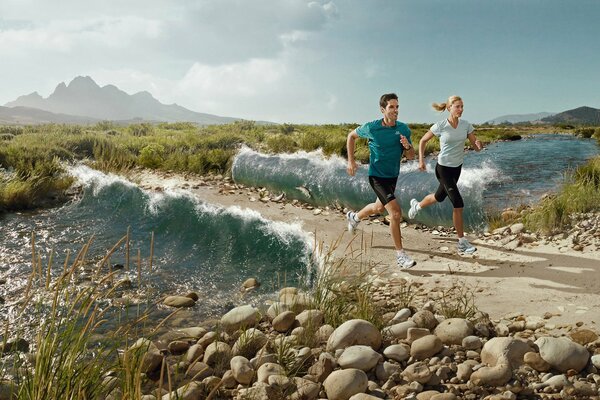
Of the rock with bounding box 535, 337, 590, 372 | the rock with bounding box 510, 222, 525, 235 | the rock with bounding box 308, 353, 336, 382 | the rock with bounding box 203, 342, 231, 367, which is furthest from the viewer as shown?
the rock with bounding box 510, 222, 525, 235

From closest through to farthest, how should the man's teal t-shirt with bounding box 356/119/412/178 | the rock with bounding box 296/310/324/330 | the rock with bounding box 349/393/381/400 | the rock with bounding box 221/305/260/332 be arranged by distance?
the rock with bounding box 349/393/381/400
the rock with bounding box 296/310/324/330
the rock with bounding box 221/305/260/332
the man's teal t-shirt with bounding box 356/119/412/178

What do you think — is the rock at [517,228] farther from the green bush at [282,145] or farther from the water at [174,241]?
the green bush at [282,145]

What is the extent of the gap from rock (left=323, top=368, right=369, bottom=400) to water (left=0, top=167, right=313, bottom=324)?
231 cm

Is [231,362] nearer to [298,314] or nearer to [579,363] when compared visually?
[298,314]

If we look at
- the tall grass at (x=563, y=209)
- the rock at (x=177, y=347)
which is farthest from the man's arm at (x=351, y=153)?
the rock at (x=177, y=347)

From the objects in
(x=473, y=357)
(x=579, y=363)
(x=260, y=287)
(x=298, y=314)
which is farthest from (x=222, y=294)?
(x=579, y=363)

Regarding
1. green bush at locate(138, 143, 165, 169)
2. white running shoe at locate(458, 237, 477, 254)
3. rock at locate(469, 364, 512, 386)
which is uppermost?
green bush at locate(138, 143, 165, 169)

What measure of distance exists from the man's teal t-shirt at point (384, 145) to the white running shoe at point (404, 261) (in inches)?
42.9

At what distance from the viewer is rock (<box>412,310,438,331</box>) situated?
3.98 meters

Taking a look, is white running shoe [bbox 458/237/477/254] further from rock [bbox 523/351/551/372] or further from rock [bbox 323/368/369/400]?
rock [bbox 323/368/369/400]

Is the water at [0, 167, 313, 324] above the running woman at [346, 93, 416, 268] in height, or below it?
below

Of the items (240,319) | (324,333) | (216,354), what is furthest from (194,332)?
(324,333)

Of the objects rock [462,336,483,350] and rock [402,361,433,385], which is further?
rock [462,336,483,350]

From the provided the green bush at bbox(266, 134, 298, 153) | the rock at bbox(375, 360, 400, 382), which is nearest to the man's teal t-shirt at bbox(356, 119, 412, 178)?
the rock at bbox(375, 360, 400, 382)
